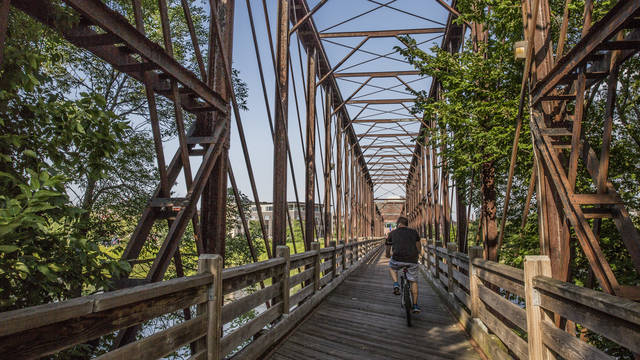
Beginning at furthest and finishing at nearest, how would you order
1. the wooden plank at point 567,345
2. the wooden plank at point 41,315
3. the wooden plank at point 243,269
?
1. the wooden plank at point 243,269
2. the wooden plank at point 567,345
3. the wooden plank at point 41,315

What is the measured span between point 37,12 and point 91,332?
7.02 feet

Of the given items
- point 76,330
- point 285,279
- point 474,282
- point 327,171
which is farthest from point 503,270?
point 327,171

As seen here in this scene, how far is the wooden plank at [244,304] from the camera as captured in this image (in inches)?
136

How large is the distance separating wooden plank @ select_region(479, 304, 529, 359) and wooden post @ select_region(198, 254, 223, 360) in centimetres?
261

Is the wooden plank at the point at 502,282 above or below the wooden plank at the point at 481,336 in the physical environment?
above

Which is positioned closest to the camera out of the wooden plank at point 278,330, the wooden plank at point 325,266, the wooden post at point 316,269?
the wooden plank at point 278,330

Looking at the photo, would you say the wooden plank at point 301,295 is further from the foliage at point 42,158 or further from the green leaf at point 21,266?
the green leaf at point 21,266

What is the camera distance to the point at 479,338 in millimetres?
4738

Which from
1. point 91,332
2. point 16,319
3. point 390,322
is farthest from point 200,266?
point 390,322

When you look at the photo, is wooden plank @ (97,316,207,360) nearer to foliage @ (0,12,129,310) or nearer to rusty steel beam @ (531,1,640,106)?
foliage @ (0,12,129,310)

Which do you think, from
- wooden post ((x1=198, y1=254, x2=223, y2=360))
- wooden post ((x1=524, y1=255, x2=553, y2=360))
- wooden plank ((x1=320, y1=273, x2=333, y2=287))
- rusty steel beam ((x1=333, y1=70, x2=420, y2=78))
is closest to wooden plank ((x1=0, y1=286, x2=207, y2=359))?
wooden post ((x1=198, y1=254, x2=223, y2=360))

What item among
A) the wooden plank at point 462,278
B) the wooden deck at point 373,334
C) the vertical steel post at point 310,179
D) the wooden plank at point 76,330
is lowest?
the wooden deck at point 373,334

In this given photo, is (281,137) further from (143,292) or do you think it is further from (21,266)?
(21,266)

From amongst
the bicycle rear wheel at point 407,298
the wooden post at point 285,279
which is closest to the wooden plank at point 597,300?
the bicycle rear wheel at point 407,298
